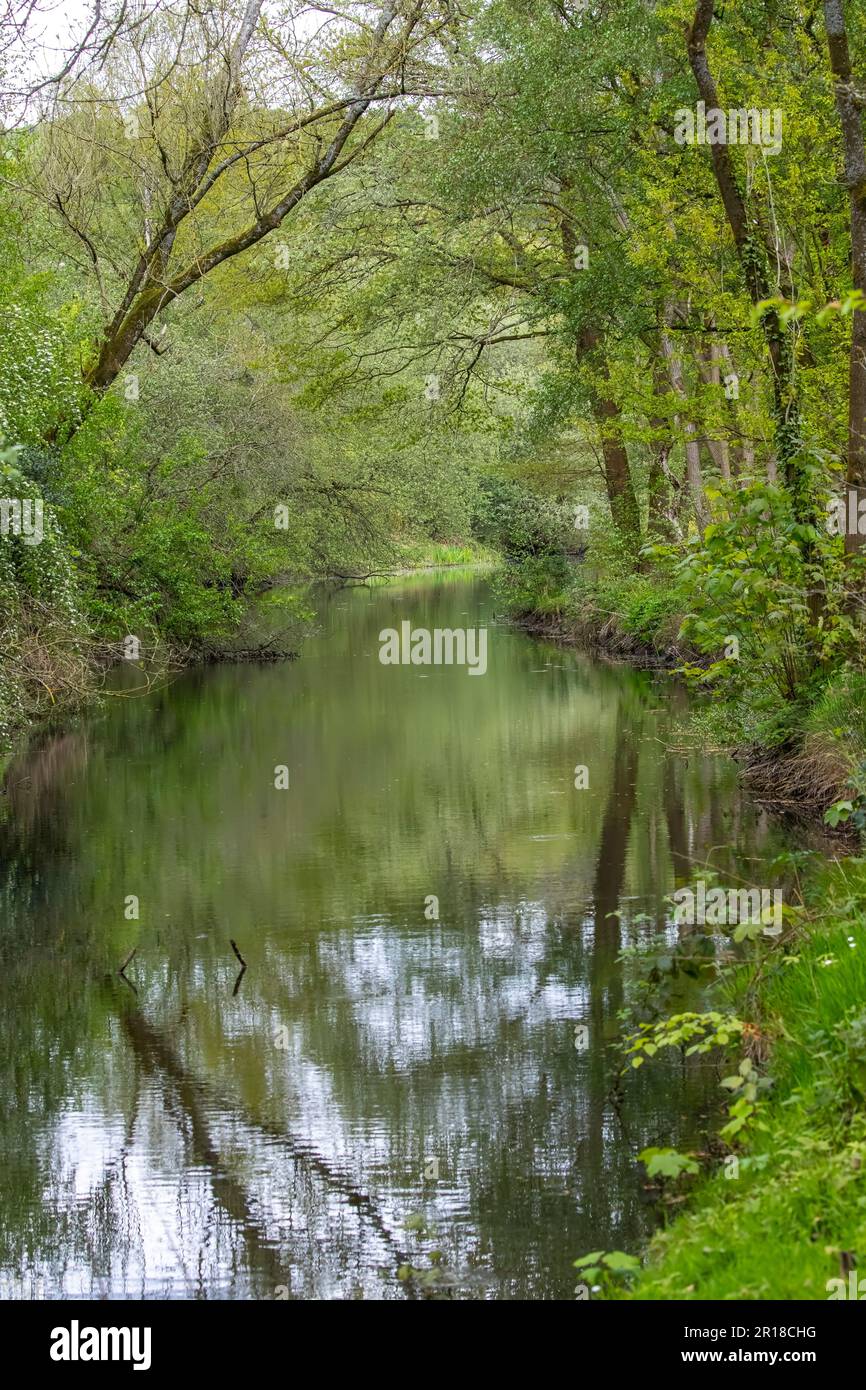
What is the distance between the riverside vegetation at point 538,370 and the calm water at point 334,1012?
66 cm

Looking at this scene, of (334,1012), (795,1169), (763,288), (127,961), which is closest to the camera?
(795,1169)

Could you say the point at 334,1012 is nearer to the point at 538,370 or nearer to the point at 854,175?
the point at 854,175

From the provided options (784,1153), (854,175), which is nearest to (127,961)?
(784,1153)

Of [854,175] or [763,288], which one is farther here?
[763,288]

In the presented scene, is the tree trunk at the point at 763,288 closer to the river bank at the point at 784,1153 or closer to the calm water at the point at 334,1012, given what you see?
the calm water at the point at 334,1012

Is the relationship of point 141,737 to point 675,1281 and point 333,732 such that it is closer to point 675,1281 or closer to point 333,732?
point 333,732

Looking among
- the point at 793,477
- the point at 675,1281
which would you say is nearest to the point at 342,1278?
the point at 675,1281

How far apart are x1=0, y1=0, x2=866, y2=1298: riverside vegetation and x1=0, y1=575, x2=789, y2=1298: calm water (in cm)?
66

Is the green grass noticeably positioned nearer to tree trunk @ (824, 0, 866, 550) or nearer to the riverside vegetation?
the riverside vegetation

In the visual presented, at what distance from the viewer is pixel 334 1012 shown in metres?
8.62

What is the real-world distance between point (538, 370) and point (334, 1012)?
30.4m

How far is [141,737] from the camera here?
A: 20.4 metres

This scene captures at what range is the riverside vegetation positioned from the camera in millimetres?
6660

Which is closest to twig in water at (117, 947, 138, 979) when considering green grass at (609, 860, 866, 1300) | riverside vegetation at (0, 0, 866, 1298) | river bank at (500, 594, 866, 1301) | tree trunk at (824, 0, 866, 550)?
riverside vegetation at (0, 0, 866, 1298)
